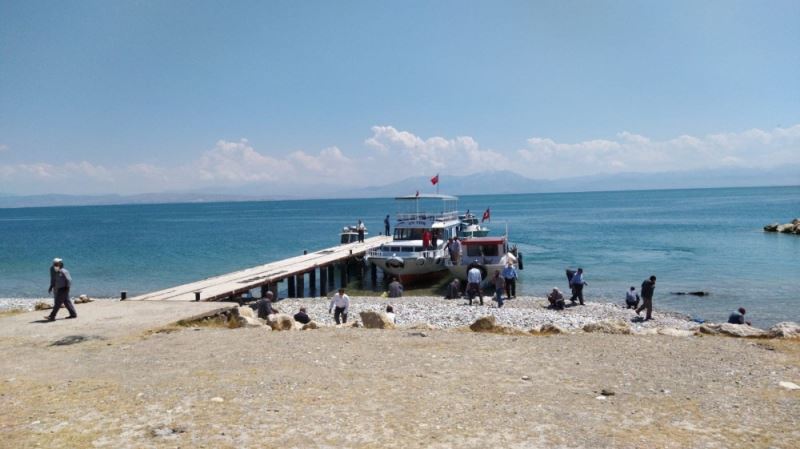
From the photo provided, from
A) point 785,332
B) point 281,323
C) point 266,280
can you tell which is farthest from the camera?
point 266,280

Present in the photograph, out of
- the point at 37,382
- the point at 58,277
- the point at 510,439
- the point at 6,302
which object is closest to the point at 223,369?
the point at 37,382

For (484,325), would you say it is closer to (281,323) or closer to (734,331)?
(281,323)

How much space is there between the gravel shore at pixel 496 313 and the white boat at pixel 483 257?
12.6 ft

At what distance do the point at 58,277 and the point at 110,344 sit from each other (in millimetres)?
3711

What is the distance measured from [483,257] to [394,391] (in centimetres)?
2324

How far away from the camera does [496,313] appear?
23.9 m

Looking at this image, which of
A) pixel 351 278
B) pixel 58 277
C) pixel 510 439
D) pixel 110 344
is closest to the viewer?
pixel 510 439

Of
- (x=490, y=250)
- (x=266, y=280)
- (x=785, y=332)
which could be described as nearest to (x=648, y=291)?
(x=785, y=332)

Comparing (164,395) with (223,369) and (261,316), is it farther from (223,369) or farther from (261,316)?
(261,316)

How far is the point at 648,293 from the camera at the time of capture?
2291 cm

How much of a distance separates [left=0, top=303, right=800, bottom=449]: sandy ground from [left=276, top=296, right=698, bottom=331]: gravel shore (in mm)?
7470

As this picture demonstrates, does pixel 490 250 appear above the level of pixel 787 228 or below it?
above

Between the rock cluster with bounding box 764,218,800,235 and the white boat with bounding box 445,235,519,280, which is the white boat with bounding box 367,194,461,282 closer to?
the white boat with bounding box 445,235,519,280

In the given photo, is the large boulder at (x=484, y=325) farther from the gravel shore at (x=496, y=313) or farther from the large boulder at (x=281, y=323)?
the gravel shore at (x=496, y=313)
